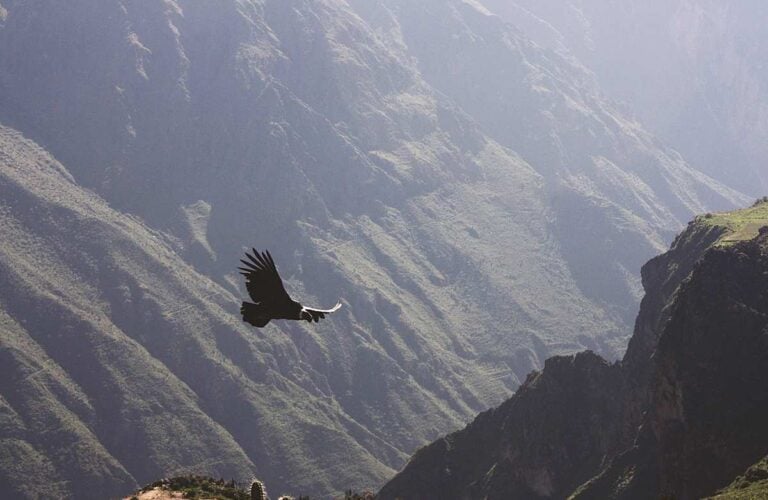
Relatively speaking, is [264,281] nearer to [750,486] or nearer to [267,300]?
[267,300]

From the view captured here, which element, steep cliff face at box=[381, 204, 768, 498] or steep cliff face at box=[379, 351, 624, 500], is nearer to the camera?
steep cliff face at box=[381, 204, 768, 498]

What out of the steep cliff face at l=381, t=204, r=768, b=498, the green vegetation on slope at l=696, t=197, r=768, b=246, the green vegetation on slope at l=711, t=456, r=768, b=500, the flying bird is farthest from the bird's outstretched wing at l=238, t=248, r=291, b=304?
the green vegetation on slope at l=696, t=197, r=768, b=246

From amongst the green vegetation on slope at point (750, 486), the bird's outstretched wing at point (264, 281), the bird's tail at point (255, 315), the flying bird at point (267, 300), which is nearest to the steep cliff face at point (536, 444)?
the green vegetation on slope at point (750, 486)

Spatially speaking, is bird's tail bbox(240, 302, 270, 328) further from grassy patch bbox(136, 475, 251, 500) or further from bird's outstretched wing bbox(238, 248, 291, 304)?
grassy patch bbox(136, 475, 251, 500)

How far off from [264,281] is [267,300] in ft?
3.07

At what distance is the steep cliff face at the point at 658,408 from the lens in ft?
419

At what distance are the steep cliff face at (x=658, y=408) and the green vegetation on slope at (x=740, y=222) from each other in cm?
50

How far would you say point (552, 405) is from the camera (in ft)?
563

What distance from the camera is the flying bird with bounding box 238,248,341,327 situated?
42750 mm

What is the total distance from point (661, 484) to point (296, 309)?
104 meters

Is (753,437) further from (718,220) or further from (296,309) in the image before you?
(296,309)

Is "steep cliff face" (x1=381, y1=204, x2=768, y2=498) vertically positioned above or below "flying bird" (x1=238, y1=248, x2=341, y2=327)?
below

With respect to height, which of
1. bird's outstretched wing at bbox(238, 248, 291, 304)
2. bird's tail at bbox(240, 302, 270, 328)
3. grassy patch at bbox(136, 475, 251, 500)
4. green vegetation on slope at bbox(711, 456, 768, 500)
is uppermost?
bird's outstretched wing at bbox(238, 248, 291, 304)

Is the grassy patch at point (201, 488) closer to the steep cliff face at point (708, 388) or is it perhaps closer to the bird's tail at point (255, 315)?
the steep cliff face at point (708, 388)
